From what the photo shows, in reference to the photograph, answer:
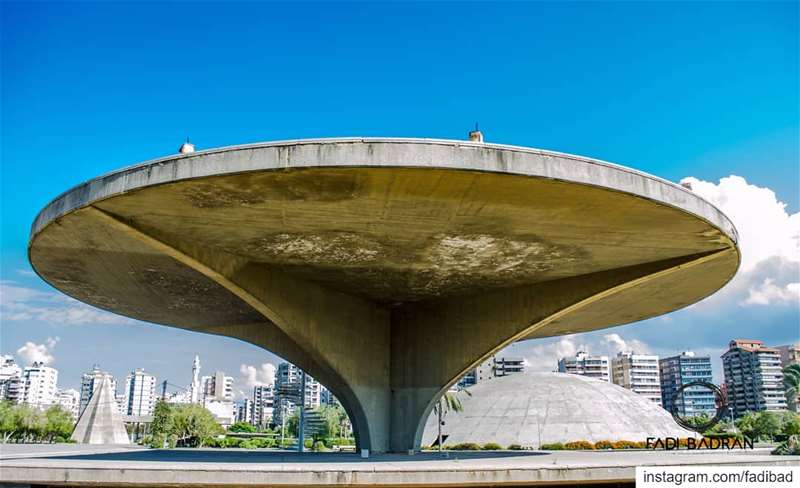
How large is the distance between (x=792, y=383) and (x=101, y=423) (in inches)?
2733

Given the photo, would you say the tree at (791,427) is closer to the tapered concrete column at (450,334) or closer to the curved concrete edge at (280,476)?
the tapered concrete column at (450,334)

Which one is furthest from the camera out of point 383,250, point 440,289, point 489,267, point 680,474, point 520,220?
point 440,289

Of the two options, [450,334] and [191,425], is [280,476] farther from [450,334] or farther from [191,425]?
[191,425]

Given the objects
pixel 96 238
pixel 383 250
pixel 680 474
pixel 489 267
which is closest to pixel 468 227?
pixel 383 250

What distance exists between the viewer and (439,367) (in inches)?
1093

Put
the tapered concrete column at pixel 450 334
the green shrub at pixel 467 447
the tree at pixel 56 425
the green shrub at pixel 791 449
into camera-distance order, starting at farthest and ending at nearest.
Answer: the tree at pixel 56 425
the green shrub at pixel 467 447
the green shrub at pixel 791 449
the tapered concrete column at pixel 450 334

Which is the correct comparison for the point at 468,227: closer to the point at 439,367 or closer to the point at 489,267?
the point at 489,267

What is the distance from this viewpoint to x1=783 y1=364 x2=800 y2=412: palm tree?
7281 cm

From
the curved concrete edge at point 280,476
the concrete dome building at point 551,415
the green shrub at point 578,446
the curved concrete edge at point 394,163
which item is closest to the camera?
the curved concrete edge at point 394,163

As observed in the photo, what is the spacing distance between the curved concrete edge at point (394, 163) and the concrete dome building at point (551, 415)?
3615 cm

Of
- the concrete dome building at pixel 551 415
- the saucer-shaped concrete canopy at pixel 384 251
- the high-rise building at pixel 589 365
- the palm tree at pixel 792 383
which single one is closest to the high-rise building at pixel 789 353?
the high-rise building at pixel 589 365

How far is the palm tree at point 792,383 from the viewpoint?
7281 cm

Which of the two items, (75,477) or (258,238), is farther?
(258,238)

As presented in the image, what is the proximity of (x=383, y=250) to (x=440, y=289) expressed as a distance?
6217mm
